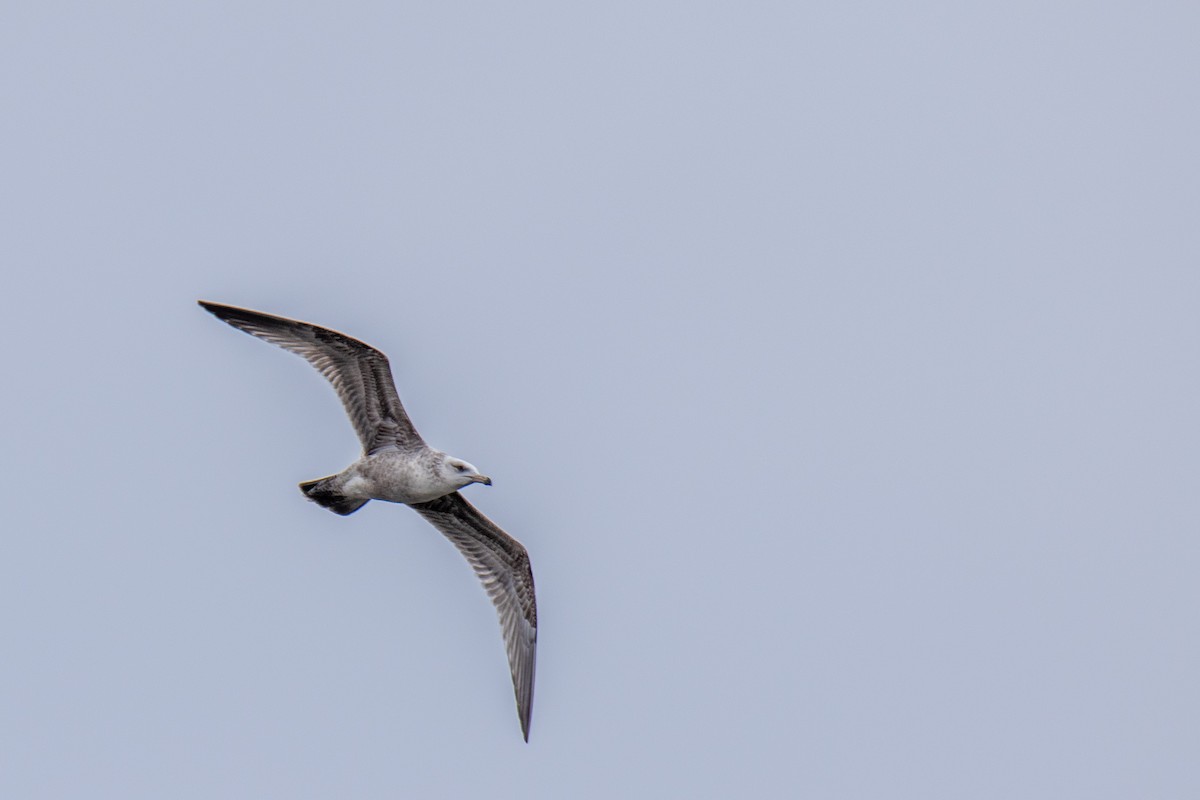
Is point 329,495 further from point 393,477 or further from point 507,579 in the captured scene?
point 507,579

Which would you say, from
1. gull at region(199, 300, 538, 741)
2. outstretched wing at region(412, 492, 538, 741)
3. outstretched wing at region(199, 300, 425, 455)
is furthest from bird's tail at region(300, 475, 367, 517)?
outstretched wing at region(412, 492, 538, 741)

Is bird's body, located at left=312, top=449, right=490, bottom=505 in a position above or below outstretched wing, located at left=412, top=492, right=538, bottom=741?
above

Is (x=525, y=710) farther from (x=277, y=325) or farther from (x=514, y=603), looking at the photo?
(x=277, y=325)

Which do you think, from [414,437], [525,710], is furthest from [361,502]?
[525,710]

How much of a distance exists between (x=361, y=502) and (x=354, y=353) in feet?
6.38

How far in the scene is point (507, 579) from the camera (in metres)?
25.5

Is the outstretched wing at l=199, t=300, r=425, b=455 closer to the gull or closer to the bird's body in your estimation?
the gull

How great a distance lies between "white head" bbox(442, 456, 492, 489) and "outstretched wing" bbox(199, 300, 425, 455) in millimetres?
568

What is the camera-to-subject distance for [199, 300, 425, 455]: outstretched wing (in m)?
22.8

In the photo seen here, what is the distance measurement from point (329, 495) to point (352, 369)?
1644mm

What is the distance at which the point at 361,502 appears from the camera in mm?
23141

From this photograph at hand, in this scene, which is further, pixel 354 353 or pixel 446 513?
pixel 446 513

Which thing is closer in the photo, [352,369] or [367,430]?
[352,369]

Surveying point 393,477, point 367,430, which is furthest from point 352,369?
point 393,477
